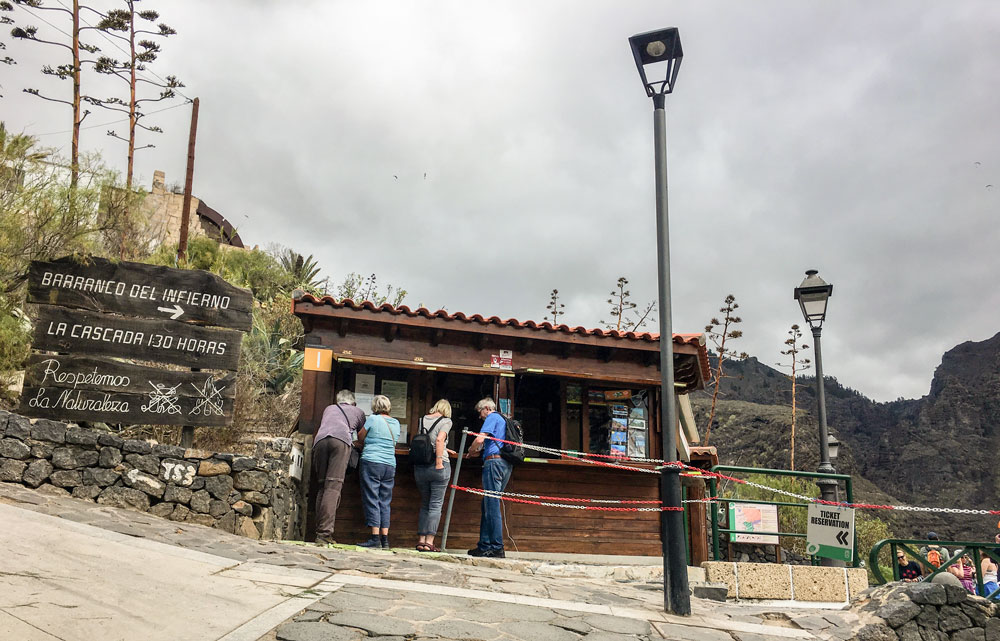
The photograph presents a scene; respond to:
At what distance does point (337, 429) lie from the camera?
8.40 metres

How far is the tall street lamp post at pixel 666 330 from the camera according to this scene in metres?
5.85

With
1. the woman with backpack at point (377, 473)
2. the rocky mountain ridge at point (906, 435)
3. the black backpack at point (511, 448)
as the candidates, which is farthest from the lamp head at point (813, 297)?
the rocky mountain ridge at point (906, 435)

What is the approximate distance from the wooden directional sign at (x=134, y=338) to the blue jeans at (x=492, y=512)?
3.38 metres

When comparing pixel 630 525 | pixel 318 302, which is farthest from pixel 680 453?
pixel 318 302

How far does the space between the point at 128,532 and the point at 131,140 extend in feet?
59.4

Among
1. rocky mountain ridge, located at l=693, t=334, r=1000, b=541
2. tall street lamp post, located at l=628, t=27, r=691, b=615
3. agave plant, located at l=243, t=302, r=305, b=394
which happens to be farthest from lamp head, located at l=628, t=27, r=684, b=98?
rocky mountain ridge, located at l=693, t=334, r=1000, b=541

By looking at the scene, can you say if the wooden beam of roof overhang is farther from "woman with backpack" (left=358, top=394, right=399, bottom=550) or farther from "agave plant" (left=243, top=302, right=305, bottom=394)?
"agave plant" (left=243, top=302, right=305, bottom=394)

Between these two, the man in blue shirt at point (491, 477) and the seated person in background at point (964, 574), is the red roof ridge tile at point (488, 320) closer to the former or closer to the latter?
the man in blue shirt at point (491, 477)

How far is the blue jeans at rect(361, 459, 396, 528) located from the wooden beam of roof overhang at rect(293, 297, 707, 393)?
1.81 metres

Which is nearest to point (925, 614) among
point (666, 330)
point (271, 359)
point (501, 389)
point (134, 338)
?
point (666, 330)

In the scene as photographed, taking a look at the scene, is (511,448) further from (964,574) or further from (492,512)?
(964,574)

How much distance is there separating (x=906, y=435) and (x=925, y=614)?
61510 mm

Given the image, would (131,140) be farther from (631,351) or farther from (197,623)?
(197,623)

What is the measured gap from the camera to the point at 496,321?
1061cm
